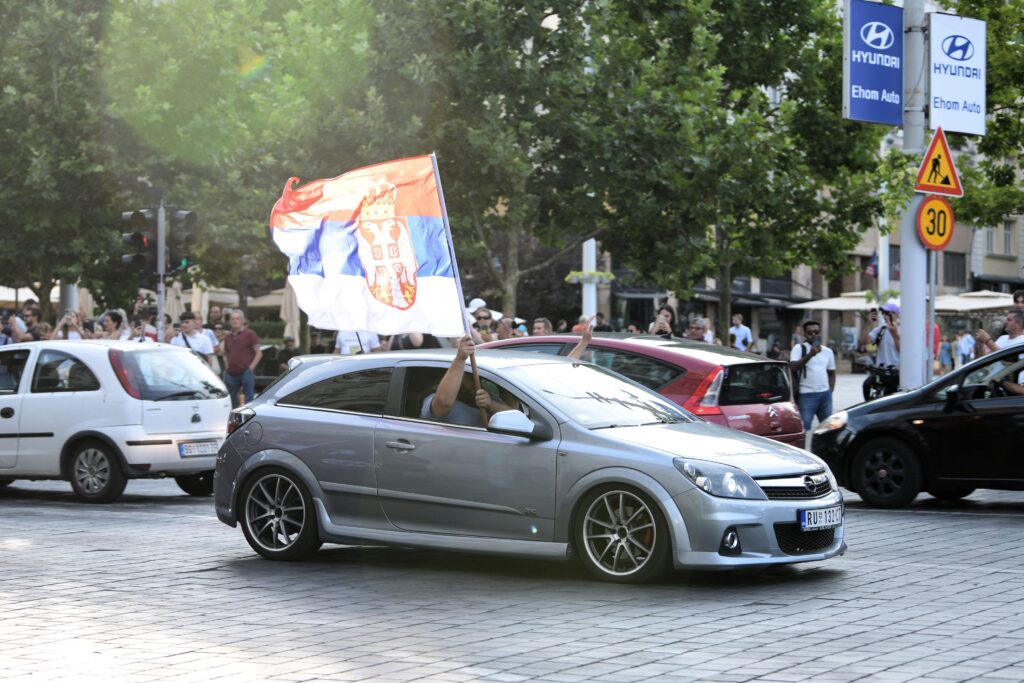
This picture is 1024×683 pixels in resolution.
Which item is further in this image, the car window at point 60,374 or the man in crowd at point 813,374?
the man in crowd at point 813,374

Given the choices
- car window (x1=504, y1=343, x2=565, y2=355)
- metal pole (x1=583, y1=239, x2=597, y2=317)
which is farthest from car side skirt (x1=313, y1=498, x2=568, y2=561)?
metal pole (x1=583, y1=239, x2=597, y2=317)

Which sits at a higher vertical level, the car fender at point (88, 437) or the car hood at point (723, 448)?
the car hood at point (723, 448)

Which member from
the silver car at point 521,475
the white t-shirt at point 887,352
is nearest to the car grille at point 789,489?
the silver car at point 521,475

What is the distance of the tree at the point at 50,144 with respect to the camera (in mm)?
31766

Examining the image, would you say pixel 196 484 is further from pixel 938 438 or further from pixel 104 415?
pixel 938 438

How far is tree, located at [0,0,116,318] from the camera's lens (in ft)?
104

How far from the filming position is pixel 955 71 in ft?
55.6

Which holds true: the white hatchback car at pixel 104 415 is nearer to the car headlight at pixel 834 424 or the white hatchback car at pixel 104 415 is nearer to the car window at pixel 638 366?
the car window at pixel 638 366

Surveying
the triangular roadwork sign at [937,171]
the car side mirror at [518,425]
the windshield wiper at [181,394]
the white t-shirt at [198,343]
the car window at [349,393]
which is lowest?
the car side mirror at [518,425]

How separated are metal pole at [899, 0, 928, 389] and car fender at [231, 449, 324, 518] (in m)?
8.38

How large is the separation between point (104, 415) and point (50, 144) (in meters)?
18.9

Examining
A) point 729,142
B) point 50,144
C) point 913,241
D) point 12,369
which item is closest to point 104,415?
point 12,369

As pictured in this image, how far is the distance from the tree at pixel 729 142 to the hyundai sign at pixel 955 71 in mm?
9416

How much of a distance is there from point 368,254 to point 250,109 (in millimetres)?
25833
